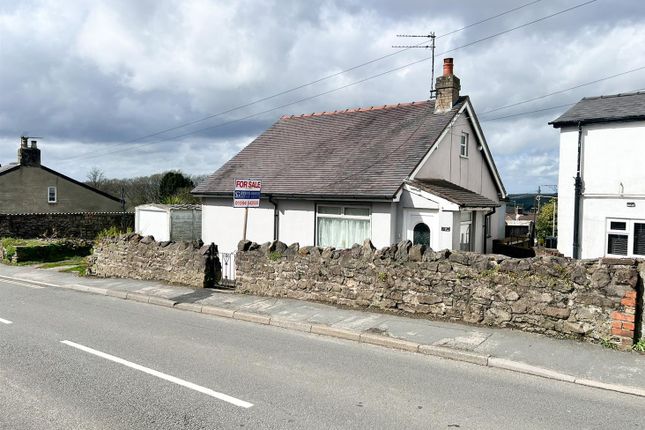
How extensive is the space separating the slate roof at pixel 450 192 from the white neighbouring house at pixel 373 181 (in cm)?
7

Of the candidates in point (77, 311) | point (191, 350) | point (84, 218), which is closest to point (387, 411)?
point (191, 350)

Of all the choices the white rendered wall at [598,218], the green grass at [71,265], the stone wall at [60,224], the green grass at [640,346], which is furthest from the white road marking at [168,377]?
the stone wall at [60,224]

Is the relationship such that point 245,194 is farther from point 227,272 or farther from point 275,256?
point 227,272

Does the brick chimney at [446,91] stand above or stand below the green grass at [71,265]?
above

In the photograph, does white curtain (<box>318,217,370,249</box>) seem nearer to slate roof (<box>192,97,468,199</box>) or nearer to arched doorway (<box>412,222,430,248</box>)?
slate roof (<box>192,97,468,199</box>)

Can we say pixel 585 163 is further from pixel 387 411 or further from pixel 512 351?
pixel 387 411

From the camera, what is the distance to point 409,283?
995 cm

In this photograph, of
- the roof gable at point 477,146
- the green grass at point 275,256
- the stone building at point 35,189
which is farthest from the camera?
the stone building at point 35,189

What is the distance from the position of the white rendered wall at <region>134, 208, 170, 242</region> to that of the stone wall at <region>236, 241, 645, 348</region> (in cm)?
1206

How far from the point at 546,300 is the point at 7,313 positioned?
1142 centimetres

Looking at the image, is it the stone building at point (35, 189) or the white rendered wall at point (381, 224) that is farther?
the stone building at point (35, 189)

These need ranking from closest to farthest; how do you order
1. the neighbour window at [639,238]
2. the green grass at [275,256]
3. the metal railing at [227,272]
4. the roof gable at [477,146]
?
the green grass at [275,256] → the metal railing at [227,272] → the roof gable at [477,146] → the neighbour window at [639,238]

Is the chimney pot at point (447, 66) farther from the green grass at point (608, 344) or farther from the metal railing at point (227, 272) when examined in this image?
the green grass at point (608, 344)

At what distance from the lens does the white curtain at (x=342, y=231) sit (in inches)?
630
